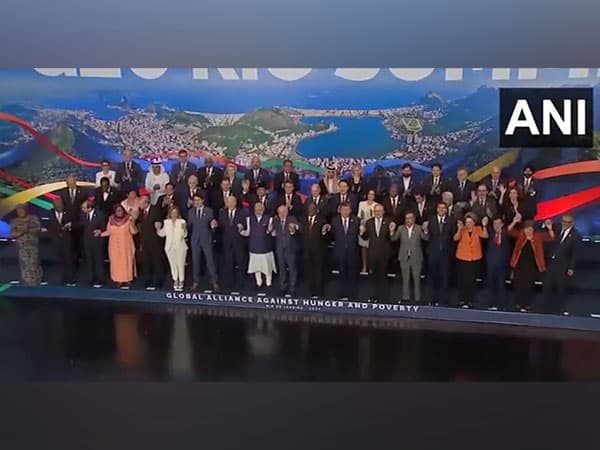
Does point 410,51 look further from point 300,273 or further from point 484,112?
point 300,273

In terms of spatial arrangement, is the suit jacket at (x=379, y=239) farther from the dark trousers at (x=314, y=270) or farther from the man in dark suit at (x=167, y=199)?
the man in dark suit at (x=167, y=199)

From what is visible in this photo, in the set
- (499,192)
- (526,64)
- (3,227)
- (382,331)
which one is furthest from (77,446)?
(526,64)

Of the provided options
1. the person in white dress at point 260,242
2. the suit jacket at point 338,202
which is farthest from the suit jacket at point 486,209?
the person in white dress at point 260,242

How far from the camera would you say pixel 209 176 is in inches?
206

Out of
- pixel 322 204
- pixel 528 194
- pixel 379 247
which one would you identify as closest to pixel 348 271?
pixel 379 247

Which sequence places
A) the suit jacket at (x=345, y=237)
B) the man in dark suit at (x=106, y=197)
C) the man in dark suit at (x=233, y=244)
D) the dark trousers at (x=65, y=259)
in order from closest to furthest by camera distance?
1. the suit jacket at (x=345, y=237)
2. the man in dark suit at (x=233, y=244)
3. the man in dark suit at (x=106, y=197)
4. the dark trousers at (x=65, y=259)

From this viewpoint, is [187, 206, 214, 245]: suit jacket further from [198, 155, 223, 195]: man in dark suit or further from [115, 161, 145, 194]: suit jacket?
[115, 161, 145, 194]: suit jacket

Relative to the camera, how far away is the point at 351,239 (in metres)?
5.12

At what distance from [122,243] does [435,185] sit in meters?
2.17

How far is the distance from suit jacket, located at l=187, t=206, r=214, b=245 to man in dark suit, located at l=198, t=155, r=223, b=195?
14 centimetres

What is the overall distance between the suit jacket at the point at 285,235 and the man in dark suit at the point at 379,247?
0.45 meters

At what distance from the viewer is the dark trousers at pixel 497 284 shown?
498 centimetres

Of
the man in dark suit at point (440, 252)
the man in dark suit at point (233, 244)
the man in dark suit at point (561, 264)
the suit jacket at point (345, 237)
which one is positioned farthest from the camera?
the man in dark suit at point (233, 244)

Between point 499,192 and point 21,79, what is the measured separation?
3.30 metres
